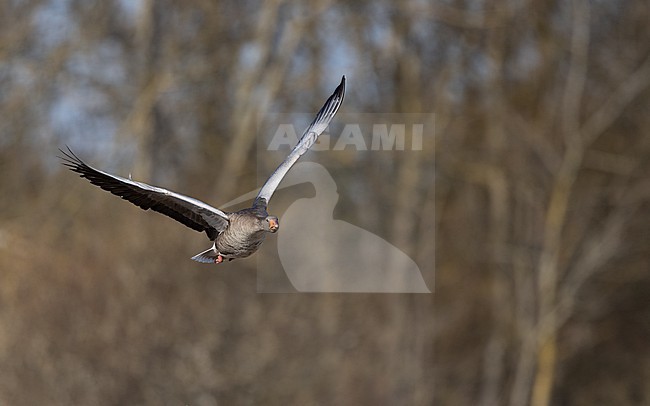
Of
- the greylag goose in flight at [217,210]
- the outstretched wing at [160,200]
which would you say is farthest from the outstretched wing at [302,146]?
the outstretched wing at [160,200]

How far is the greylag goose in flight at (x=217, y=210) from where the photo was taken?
7.57 meters

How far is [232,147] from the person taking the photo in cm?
2453

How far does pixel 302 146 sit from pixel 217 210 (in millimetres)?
951

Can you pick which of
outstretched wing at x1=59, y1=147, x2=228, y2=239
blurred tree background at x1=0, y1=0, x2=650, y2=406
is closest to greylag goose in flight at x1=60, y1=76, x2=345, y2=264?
outstretched wing at x1=59, y1=147, x2=228, y2=239

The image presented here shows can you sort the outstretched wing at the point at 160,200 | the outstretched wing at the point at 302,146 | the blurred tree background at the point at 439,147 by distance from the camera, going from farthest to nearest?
1. the blurred tree background at the point at 439,147
2. the outstretched wing at the point at 302,146
3. the outstretched wing at the point at 160,200

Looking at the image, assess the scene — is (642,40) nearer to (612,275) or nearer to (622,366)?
(612,275)

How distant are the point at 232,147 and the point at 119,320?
991 cm

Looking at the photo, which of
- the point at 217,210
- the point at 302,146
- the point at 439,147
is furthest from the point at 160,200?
the point at 439,147

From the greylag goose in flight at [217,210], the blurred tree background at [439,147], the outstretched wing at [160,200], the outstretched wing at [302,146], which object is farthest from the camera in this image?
the blurred tree background at [439,147]

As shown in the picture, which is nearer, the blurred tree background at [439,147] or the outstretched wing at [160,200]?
the outstretched wing at [160,200]

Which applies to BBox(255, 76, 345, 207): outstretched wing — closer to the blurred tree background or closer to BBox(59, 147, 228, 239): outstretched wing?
BBox(59, 147, 228, 239): outstretched wing

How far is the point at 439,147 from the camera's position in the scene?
25844mm

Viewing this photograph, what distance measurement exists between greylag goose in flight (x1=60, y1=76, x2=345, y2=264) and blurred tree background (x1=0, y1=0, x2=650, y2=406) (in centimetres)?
1082

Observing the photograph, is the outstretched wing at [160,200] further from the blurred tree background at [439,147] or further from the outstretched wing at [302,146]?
the blurred tree background at [439,147]
